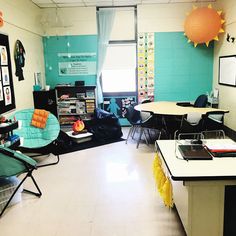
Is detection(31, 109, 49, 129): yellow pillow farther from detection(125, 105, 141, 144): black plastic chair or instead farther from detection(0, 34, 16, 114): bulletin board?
detection(125, 105, 141, 144): black plastic chair

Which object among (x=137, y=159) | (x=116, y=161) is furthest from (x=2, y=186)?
(x=137, y=159)

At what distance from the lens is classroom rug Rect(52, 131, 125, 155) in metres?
5.15

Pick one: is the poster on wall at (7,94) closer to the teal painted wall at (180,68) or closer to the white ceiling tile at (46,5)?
the white ceiling tile at (46,5)

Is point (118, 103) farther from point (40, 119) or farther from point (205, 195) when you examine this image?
point (205, 195)

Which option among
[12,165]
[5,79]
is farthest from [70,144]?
[12,165]

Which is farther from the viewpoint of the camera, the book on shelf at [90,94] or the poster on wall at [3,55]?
the book on shelf at [90,94]

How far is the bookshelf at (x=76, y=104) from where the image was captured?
6.56m

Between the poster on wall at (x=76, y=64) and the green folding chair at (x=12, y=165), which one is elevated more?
the poster on wall at (x=76, y=64)

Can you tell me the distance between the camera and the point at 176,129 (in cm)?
506

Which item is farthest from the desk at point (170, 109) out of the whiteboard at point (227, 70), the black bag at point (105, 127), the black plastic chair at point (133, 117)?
the whiteboard at point (227, 70)

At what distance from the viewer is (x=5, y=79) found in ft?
14.6

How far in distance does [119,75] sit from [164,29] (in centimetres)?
153

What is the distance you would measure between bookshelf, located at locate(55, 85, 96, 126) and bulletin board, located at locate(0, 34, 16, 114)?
1923 mm

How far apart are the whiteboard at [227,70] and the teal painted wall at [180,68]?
55 cm
